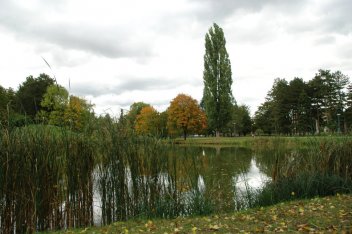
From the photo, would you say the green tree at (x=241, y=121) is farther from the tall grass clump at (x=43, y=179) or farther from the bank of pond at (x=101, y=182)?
the tall grass clump at (x=43, y=179)

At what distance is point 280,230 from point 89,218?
3.25m

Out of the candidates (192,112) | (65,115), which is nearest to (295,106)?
(192,112)

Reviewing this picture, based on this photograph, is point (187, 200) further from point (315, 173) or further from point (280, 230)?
point (315, 173)

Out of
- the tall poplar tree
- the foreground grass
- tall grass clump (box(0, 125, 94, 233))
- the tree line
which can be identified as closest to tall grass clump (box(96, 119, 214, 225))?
tall grass clump (box(0, 125, 94, 233))

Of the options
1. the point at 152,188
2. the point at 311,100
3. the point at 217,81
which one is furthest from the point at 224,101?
the point at 152,188

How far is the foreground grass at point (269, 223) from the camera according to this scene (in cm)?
450

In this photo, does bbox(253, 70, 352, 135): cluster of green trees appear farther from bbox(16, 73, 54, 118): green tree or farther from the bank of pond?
the bank of pond

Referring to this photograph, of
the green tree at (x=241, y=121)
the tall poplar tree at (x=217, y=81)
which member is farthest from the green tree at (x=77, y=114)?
the green tree at (x=241, y=121)

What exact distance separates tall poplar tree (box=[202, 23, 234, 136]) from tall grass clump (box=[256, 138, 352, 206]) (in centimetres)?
3075

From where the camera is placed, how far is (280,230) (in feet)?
14.4

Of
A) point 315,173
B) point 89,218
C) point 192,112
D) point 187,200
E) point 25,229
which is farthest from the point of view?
point 192,112

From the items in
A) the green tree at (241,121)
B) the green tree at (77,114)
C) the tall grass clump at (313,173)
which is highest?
the green tree at (241,121)

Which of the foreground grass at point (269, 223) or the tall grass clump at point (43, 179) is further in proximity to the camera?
the tall grass clump at point (43, 179)

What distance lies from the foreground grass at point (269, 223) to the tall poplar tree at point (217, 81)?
33739mm
